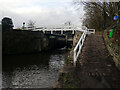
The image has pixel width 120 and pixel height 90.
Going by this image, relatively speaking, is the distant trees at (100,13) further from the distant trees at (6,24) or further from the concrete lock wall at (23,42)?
the distant trees at (6,24)

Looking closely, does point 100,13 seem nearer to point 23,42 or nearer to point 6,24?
point 23,42

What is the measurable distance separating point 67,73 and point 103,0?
18.4 metres

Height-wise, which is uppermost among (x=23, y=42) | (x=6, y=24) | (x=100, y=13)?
(x=100, y=13)

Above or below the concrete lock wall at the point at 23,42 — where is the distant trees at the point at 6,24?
above

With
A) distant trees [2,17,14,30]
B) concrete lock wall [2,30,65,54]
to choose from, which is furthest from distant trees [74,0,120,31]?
distant trees [2,17,14,30]

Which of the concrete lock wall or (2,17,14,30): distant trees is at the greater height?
(2,17,14,30): distant trees

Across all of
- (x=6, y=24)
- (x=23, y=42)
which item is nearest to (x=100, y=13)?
(x=23, y=42)

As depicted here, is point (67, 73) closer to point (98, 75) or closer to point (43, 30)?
point (98, 75)

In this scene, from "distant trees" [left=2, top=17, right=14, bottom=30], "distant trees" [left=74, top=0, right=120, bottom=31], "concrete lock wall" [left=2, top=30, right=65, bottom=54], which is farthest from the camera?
"distant trees" [left=2, top=17, right=14, bottom=30]

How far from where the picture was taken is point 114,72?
4.41m

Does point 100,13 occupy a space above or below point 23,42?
above

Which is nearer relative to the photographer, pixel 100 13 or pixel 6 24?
pixel 100 13

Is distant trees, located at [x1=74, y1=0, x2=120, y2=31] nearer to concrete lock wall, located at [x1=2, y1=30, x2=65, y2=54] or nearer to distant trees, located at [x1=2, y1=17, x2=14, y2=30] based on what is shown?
concrete lock wall, located at [x1=2, y1=30, x2=65, y2=54]

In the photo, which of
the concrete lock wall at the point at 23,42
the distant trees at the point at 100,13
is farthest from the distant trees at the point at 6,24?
the distant trees at the point at 100,13
